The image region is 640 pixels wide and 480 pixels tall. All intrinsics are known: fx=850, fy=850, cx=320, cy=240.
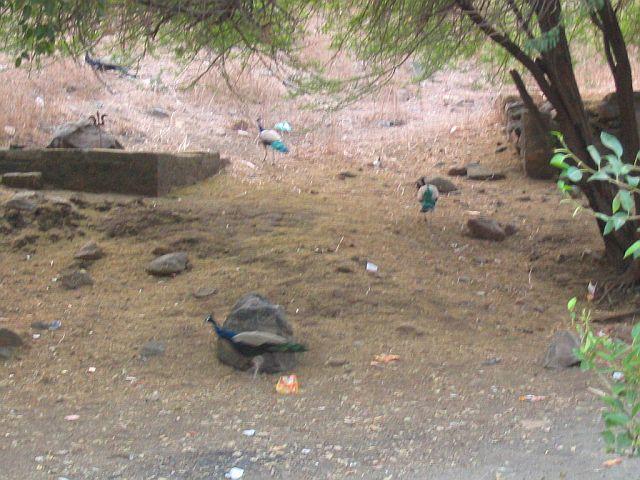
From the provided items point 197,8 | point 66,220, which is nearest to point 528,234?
point 197,8

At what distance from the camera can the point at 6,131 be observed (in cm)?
1007

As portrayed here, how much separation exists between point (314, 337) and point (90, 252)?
2146mm

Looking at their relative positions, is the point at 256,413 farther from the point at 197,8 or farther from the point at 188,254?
the point at 197,8

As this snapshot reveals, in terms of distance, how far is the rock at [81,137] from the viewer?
8.63 meters

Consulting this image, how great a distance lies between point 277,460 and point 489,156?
7.95 m

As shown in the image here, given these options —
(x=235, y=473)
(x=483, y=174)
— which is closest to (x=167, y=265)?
(x=235, y=473)

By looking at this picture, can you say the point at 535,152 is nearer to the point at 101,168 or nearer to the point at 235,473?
the point at 101,168

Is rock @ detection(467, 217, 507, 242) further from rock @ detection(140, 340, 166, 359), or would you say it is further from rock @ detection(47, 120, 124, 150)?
rock @ detection(47, 120, 124, 150)

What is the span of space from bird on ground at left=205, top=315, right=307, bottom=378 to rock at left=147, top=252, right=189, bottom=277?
147cm

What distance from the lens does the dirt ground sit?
150 inches

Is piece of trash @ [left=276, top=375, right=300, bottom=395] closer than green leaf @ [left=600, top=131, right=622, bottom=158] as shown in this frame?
No

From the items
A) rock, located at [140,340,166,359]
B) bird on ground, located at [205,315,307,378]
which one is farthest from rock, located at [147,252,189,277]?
bird on ground, located at [205,315,307,378]

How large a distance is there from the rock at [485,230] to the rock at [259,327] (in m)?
2.80

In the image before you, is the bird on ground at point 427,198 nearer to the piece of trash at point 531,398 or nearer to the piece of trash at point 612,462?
the piece of trash at point 531,398
